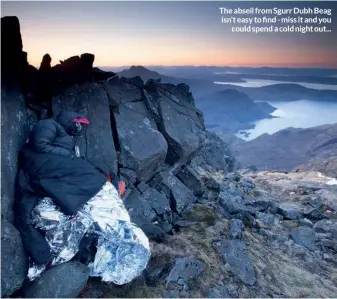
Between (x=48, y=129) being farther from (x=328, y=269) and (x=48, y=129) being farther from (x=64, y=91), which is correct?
(x=328, y=269)

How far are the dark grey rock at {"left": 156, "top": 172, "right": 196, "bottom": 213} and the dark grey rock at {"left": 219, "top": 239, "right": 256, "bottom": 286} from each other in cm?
220

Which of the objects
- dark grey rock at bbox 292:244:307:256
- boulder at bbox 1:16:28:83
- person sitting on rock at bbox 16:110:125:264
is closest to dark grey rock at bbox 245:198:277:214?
dark grey rock at bbox 292:244:307:256

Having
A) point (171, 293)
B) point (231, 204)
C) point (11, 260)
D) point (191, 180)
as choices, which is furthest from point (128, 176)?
point (231, 204)

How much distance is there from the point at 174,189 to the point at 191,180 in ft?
4.46

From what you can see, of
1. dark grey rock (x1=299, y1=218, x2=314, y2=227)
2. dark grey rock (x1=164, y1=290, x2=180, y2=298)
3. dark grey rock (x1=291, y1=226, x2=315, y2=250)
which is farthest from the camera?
dark grey rock (x1=299, y1=218, x2=314, y2=227)

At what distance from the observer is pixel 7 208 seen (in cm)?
628

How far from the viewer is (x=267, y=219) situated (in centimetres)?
1284

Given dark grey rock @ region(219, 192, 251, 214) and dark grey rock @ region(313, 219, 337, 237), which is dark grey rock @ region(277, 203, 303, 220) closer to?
dark grey rock @ region(313, 219, 337, 237)

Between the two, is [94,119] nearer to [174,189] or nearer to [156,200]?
[156,200]

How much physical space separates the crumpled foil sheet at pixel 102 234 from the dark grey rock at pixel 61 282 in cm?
19

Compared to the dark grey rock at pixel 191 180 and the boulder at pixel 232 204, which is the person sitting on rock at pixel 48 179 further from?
the boulder at pixel 232 204

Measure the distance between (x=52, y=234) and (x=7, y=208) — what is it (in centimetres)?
112

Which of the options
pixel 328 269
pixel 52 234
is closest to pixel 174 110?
pixel 52 234

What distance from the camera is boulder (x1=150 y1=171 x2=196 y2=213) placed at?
11.0m
